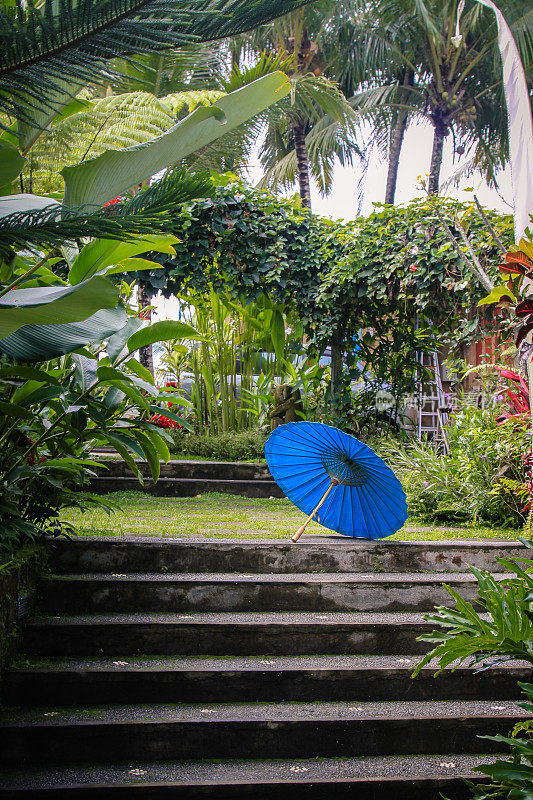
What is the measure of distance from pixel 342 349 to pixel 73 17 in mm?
6430

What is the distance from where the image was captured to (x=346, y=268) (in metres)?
6.32

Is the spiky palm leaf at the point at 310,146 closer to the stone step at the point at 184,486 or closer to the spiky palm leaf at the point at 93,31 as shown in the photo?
the stone step at the point at 184,486

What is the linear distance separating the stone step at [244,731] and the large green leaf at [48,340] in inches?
59.0

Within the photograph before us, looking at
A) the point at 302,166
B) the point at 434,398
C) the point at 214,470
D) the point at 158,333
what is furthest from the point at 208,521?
the point at 302,166

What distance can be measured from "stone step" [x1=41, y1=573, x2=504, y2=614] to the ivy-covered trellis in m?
3.48

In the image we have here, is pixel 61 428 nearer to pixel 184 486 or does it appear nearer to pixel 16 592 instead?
pixel 16 592

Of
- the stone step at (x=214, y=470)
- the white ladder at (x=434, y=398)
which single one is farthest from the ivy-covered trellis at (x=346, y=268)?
the stone step at (x=214, y=470)

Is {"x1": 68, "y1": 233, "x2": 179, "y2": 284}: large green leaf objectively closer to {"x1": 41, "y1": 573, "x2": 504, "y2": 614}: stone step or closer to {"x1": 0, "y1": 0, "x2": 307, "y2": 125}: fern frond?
{"x1": 0, "y1": 0, "x2": 307, "y2": 125}: fern frond

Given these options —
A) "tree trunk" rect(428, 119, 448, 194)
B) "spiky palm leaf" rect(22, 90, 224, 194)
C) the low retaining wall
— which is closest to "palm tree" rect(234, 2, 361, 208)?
"tree trunk" rect(428, 119, 448, 194)

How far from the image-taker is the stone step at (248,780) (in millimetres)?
1843

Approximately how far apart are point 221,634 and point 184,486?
11.1 ft

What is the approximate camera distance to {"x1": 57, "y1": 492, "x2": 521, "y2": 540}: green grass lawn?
351 centimetres

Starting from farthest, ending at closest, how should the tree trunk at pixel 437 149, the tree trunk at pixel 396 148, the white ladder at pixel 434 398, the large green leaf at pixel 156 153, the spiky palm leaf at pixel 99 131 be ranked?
the tree trunk at pixel 396 148, the tree trunk at pixel 437 149, the white ladder at pixel 434 398, the spiky palm leaf at pixel 99 131, the large green leaf at pixel 156 153

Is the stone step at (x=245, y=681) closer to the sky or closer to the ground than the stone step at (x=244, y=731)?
closer to the sky
